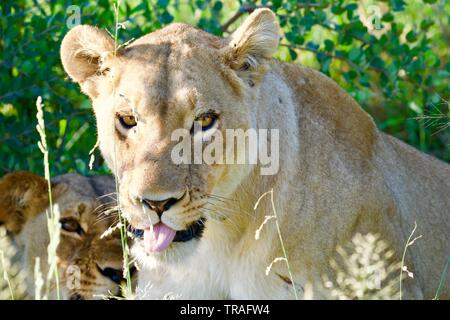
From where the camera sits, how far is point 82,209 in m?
4.20

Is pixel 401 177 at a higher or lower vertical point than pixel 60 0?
lower

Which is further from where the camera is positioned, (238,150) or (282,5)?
(282,5)

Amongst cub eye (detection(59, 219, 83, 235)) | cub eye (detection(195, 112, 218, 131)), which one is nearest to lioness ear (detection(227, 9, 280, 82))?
cub eye (detection(195, 112, 218, 131))

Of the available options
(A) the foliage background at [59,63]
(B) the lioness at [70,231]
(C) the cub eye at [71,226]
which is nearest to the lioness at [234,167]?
(B) the lioness at [70,231]

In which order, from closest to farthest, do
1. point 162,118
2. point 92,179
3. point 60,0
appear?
1. point 162,118
2. point 92,179
3. point 60,0

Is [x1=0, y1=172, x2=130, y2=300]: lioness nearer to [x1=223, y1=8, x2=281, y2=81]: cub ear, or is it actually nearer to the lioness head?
the lioness head

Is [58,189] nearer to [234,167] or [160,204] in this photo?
[234,167]

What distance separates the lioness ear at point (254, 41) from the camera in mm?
3479

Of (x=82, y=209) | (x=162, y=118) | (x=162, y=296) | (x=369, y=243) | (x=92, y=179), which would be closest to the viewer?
(x=162, y=118)

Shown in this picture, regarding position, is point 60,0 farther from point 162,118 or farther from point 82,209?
point 162,118

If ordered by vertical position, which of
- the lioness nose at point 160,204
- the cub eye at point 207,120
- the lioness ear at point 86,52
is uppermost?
the lioness ear at point 86,52

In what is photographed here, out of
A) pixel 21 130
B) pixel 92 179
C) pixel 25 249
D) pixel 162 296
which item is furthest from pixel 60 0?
pixel 162 296

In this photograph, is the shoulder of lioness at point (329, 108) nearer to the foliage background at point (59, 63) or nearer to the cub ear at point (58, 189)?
the foliage background at point (59, 63)

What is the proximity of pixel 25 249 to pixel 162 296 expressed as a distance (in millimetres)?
718
